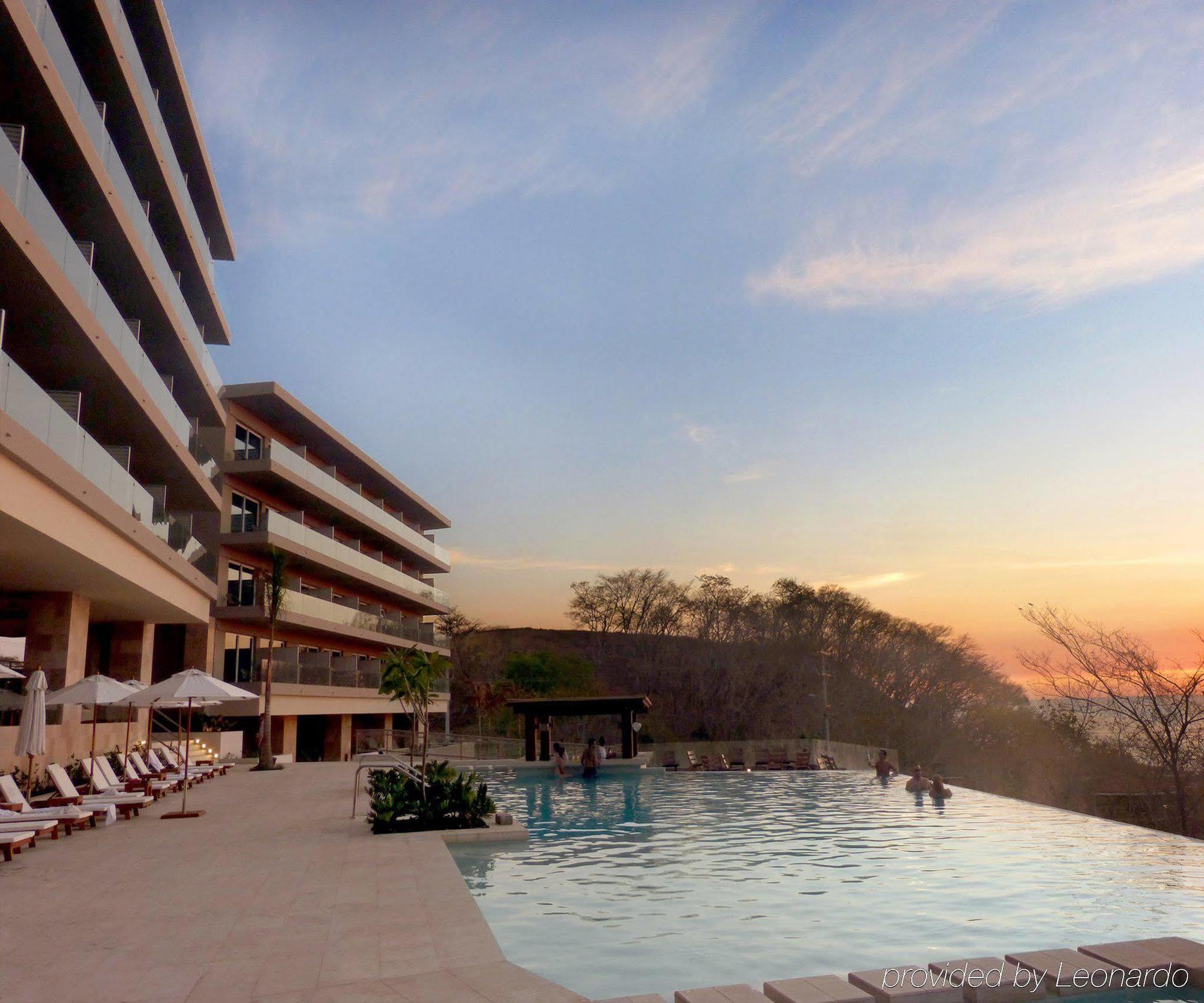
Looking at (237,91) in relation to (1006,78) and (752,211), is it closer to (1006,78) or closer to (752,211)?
(752,211)

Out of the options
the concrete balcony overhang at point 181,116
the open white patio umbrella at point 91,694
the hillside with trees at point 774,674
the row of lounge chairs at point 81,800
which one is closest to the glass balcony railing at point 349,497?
the concrete balcony overhang at point 181,116

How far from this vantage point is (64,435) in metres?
14.9

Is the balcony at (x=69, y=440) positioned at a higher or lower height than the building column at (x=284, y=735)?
higher

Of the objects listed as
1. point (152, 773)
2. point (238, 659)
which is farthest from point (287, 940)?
point (238, 659)

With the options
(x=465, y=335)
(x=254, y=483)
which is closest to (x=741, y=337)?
(x=465, y=335)

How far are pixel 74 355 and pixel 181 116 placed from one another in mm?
12322

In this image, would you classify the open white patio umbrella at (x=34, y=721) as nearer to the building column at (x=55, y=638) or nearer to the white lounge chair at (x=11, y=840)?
the white lounge chair at (x=11, y=840)

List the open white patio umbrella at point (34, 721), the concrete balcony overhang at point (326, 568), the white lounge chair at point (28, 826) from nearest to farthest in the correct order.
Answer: the white lounge chair at point (28, 826), the open white patio umbrella at point (34, 721), the concrete balcony overhang at point (326, 568)

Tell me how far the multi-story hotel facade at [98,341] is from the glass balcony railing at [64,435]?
0.04 m

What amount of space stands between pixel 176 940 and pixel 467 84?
18494 millimetres

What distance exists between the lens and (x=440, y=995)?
5977mm

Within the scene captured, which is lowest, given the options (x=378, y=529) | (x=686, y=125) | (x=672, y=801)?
(x=672, y=801)

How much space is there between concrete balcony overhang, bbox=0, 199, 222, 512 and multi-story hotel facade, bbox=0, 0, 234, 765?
44mm

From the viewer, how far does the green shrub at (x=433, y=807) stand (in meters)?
14.3
